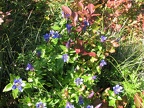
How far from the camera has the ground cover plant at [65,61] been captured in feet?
6.82

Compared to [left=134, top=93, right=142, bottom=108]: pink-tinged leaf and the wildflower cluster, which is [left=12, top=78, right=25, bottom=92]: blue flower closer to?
the wildflower cluster

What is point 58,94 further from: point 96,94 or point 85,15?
point 85,15

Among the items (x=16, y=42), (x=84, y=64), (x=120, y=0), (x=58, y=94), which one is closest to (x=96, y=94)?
(x=84, y=64)

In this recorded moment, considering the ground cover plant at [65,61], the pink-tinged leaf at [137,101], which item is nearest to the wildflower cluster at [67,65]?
the ground cover plant at [65,61]

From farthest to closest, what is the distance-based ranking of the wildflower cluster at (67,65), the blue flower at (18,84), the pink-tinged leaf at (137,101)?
1. the pink-tinged leaf at (137,101)
2. the wildflower cluster at (67,65)
3. the blue flower at (18,84)

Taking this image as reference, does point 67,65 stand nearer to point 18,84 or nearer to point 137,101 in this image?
point 18,84

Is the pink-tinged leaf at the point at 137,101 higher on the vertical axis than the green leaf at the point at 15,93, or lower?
lower

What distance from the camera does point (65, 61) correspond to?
7.04 feet

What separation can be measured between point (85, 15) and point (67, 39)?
0.87 feet

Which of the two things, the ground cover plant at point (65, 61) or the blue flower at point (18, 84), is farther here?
the ground cover plant at point (65, 61)

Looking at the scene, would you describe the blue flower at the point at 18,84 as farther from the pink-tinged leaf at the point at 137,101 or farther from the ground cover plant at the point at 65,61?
the pink-tinged leaf at the point at 137,101

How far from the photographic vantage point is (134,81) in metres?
2.48

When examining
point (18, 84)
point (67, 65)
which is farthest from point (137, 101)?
point (18, 84)

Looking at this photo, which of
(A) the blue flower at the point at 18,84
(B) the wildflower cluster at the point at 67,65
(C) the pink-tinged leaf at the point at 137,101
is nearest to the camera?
(A) the blue flower at the point at 18,84
